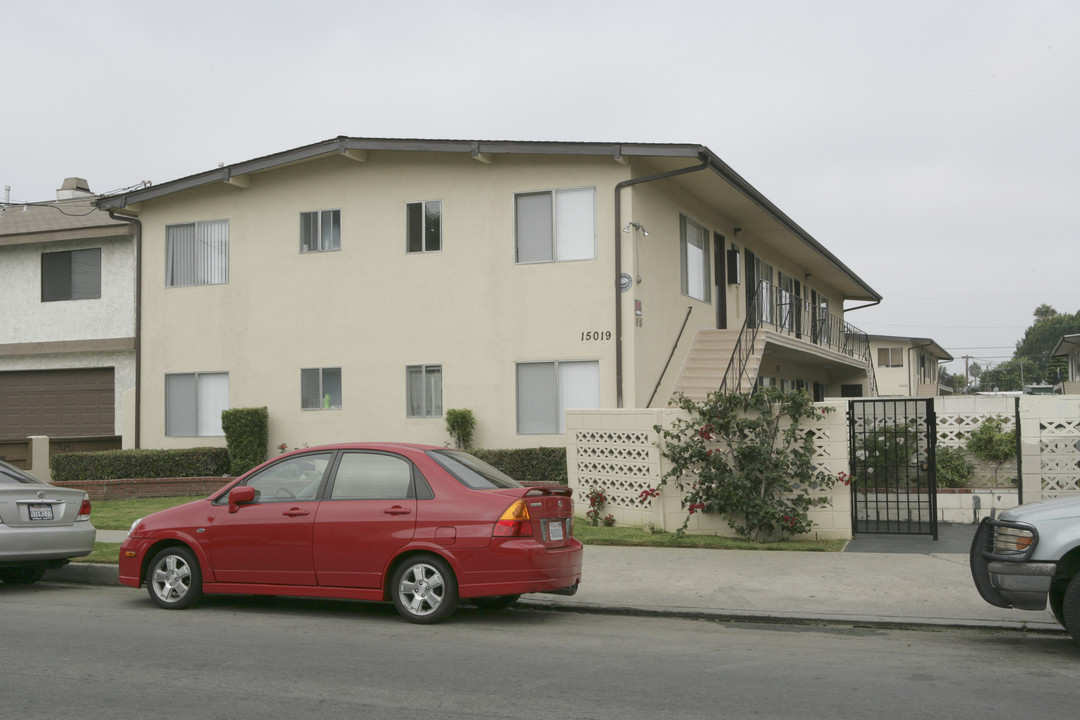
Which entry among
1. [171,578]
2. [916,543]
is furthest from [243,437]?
[916,543]

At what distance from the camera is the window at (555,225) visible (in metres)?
19.2

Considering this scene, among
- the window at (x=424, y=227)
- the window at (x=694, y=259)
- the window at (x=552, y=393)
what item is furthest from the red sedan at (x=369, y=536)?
the window at (x=694, y=259)

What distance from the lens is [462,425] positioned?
19.5m

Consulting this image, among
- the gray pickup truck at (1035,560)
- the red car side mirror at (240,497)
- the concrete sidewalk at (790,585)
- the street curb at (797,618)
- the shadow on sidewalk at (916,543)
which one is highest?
the red car side mirror at (240,497)

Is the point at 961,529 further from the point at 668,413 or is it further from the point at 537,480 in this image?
the point at 537,480

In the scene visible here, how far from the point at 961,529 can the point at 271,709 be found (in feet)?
36.8

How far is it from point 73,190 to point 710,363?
61.0ft

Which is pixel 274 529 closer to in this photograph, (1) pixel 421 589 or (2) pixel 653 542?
(1) pixel 421 589

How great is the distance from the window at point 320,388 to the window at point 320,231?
2.45 meters

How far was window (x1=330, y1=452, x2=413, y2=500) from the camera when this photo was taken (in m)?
8.98

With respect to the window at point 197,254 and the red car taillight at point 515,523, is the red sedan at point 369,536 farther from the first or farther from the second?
the window at point 197,254

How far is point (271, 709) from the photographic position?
5.98 meters

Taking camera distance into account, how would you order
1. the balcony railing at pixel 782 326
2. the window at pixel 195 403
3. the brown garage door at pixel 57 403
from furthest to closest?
the brown garage door at pixel 57 403 < the window at pixel 195 403 < the balcony railing at pixel 782 326

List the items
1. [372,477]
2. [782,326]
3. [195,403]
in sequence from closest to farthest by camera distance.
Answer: [372,477] → [195,403] → [782,326]
